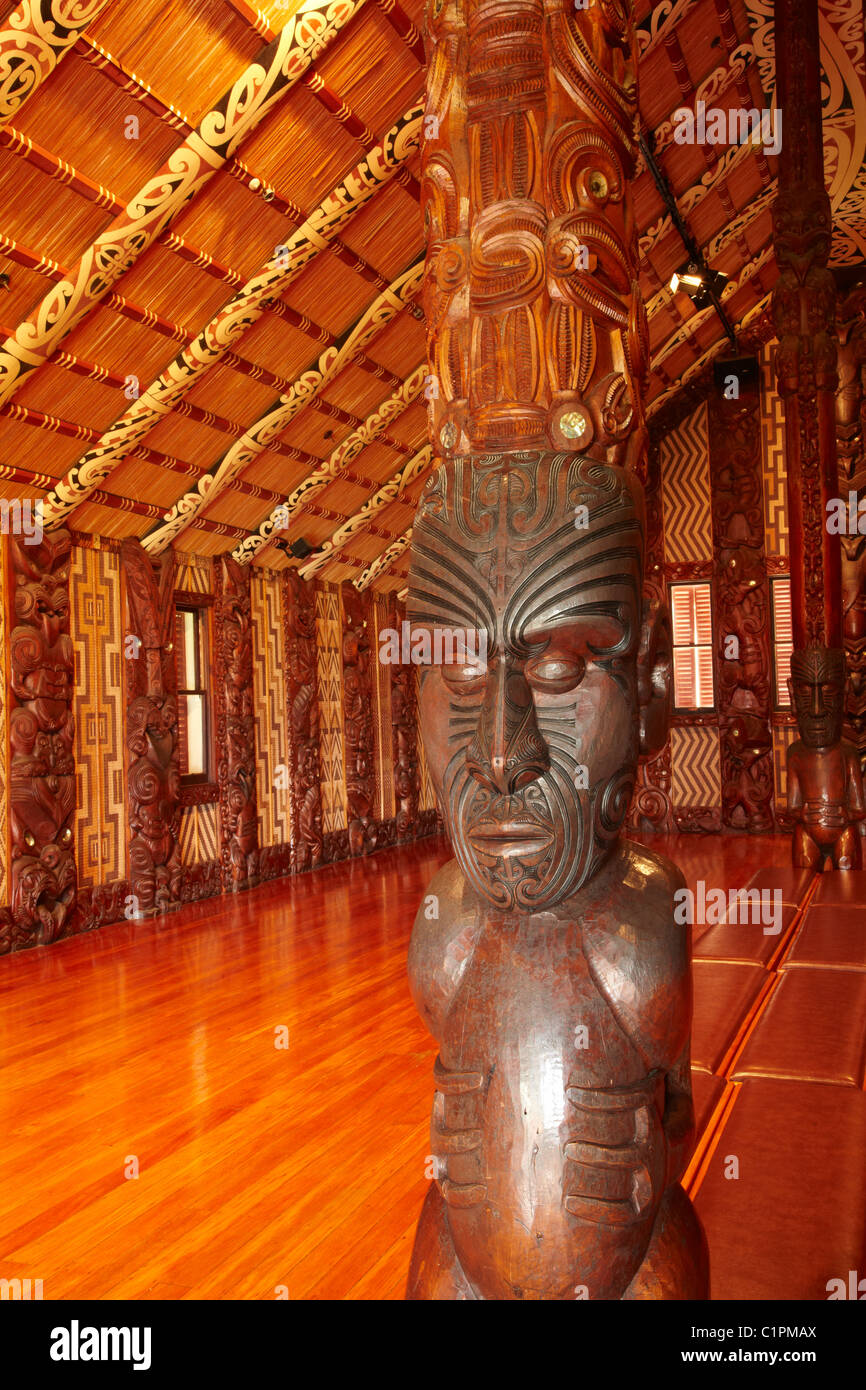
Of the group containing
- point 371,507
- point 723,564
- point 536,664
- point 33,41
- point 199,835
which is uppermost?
point 33,41

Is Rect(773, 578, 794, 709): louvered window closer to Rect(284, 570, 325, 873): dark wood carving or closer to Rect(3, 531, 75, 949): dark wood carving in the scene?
Rect(284, 570, 325, 873): dark wood carving

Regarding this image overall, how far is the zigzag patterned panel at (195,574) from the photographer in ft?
26.8

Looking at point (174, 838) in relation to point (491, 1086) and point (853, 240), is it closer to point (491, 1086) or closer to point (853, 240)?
point (491, 1086)

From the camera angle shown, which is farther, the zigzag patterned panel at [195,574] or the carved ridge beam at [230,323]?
the zigzag patterned panel at [195,574]

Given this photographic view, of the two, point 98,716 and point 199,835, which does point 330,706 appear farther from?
point 98,716

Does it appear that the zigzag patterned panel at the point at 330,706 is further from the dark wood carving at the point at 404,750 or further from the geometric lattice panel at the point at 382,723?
the dark wood carving at the point at 404,750

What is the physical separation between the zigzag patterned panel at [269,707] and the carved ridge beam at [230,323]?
2666mm

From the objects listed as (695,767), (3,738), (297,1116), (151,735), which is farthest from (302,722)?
(297,1116)

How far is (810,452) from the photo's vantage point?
668cm

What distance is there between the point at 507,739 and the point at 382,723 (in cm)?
1006

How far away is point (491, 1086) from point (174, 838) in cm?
664

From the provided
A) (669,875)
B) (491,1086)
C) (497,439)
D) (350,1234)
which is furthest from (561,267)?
(350,1234)

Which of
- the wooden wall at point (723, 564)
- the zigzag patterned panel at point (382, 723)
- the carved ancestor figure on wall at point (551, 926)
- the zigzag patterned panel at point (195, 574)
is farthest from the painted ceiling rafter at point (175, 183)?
the wooden wall at point (723, 564)

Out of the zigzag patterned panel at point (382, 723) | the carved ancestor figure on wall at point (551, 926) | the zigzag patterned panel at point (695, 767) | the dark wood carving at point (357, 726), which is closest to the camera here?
the carved ancestor figure on wall at point (551, 926)
